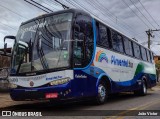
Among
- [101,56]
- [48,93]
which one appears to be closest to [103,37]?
[101,56]

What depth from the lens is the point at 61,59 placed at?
9.09 m


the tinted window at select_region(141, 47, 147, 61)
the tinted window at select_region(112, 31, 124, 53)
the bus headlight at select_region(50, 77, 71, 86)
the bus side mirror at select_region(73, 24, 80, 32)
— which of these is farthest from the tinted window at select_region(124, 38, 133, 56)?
the bus headlight at select_region(50, 77, 71, 86)

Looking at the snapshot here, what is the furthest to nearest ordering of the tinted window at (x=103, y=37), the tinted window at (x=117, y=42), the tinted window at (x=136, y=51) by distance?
1. the tinted window at (x=136, y=51)
2. the tinted window at (x=117, y=42)
3. the tinted window at (x=103, y=37)

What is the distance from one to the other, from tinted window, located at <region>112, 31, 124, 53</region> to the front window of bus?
13.3 ft

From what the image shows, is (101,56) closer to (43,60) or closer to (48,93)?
(43,60)

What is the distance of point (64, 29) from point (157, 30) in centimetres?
3325

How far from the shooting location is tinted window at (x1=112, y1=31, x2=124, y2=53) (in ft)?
43.9

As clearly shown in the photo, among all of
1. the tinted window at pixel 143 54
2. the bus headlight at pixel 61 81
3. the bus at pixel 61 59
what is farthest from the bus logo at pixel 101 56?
the tinted window at pixel 143 54

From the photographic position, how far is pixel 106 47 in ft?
40.1

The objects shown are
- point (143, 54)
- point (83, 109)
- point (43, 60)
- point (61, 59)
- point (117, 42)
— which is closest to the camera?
point (61, 59)

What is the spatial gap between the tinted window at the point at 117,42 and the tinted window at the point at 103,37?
87 centimetres

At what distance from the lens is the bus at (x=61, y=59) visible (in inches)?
354

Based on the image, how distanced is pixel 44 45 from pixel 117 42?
5325 millimetres

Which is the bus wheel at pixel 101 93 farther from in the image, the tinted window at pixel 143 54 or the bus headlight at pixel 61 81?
the tinted window at pixel 143 54
